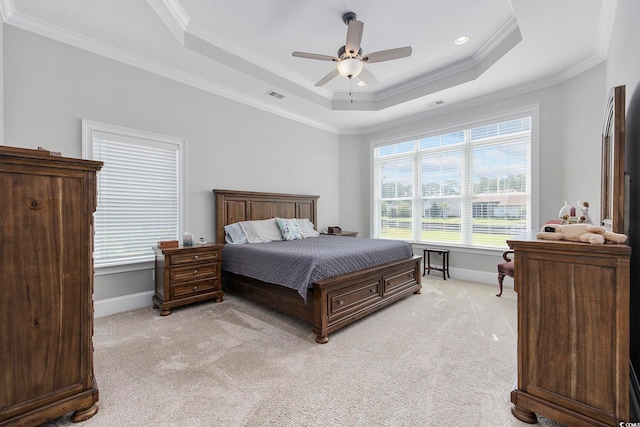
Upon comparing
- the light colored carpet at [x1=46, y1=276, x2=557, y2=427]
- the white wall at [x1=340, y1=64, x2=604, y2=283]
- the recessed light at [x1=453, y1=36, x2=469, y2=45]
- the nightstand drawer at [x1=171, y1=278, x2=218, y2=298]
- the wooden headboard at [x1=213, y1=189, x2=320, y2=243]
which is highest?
the recessed light at [x1=453, y1=36, x2=469, y2=45]

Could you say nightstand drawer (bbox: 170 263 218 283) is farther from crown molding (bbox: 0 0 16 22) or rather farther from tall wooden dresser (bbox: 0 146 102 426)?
crown molding (bbox: 0 0 16 22)

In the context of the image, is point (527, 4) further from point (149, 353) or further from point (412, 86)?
point (149, 353)

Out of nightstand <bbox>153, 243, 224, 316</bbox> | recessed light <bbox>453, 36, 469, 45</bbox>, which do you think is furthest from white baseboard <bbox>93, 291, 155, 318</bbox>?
recessed light <bbox>453, 36, 469, 45</bbox>

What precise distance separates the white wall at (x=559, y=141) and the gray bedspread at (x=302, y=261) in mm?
1721

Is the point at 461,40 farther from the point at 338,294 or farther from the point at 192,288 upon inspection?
the point at 192,288

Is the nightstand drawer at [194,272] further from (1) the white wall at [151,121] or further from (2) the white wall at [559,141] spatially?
(2) the white wall at [559,141]

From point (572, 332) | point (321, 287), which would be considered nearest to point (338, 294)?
point (321, 287)

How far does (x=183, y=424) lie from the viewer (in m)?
1.54

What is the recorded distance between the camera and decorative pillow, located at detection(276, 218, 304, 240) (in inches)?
175

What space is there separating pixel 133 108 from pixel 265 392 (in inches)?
140

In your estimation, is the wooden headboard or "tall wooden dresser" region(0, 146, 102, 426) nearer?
"tall wooden dresser" region(0, 146, 102, 426)

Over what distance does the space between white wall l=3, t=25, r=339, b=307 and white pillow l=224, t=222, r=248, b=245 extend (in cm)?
23

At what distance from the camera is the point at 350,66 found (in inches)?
116

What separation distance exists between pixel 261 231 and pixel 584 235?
144 inches
